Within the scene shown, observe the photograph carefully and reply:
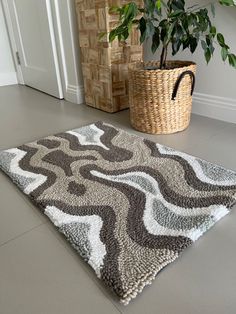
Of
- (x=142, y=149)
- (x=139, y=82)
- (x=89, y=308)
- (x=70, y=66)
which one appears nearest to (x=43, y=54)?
(x=70, y=66)

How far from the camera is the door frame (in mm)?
1704

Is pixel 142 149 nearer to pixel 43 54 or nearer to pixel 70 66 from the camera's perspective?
pixel 70 66

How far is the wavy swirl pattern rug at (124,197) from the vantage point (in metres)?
0.62

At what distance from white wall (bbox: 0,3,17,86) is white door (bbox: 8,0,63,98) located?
175 mm

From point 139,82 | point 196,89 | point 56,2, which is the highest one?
point 56,2

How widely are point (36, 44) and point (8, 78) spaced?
0.71 metres

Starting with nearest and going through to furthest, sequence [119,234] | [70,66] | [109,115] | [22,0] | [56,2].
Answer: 1. [119,234]
2. [109,115]
3. [56,2]
4. [70,66]
5. [22,0]

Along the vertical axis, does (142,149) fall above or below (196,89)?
below

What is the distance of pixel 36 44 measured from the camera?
2.18m

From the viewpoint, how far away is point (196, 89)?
1.49 m

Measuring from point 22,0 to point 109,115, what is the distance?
130 centimetres

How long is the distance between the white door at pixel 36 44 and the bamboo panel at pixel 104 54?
37 centimetres

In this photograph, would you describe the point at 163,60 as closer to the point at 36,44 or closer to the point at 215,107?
the point at 215,107

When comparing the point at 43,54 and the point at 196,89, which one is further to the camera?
the point at 43,54
